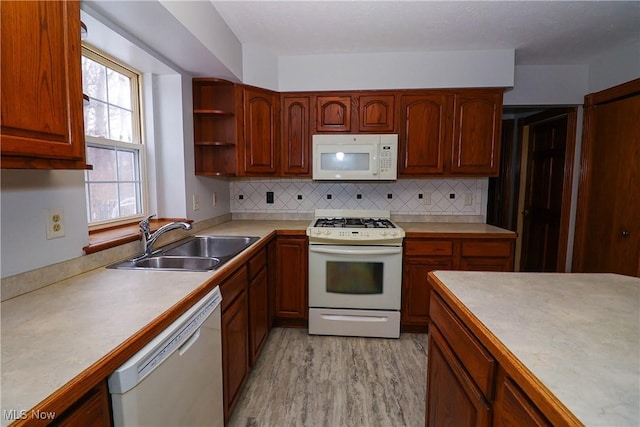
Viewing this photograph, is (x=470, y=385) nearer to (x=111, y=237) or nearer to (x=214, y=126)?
(x=111, y=237)

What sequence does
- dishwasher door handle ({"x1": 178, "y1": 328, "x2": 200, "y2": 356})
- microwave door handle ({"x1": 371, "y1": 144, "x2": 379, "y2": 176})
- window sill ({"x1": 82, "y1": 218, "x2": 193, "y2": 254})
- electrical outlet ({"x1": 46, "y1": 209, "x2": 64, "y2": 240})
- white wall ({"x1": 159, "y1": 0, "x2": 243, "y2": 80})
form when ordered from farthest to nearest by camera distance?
1. microwave door handle ({"x1": 371, "y1": 144, "x2": 379, "y2": 176})
2. white wall ({"x1": 159, "y1": 0, "x2": 243, "y2": 80})
3. window sill ({"x1": 82, "y1": 218, "x2": 193, "y2": 254})
4. electrical outlet ({"x1": 46, "y1": 209, "x2": 64, "y2": 240})
5. dishwasher door handle ({"x1": 178, "y1": 328, "x2": 200, "y2": 356})

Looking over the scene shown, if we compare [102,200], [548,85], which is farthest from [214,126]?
[548,85]

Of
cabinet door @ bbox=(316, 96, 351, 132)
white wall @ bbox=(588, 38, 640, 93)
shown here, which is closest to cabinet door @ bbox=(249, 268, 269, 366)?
cabinet door @ bbox=(316, 96, 351, 132)

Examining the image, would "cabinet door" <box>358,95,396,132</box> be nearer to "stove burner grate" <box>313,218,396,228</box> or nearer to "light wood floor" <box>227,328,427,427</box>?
"stove burner grate" <box>313,218,396,228</box>

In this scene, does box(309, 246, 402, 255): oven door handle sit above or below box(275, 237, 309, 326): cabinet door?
above

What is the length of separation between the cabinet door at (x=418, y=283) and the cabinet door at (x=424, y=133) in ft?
2.61

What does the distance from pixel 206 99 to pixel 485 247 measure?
260cm

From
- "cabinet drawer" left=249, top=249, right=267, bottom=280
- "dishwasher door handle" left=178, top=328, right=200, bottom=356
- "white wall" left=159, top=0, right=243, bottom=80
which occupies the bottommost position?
"dishwasher door handle" left=178, top=328, right=200, bottom=356

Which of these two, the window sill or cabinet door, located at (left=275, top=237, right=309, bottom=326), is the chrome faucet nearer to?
the window sill

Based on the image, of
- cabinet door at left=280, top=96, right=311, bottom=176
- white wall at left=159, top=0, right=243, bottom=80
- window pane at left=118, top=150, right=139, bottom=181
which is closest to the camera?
white wall at left=159, top=0, right=243, bottom=80

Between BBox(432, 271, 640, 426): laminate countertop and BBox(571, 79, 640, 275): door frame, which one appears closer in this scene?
BBox(432, 271, 640, 426): laminate countertop

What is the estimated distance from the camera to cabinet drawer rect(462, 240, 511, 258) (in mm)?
2547

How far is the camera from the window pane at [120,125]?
→ 196cm

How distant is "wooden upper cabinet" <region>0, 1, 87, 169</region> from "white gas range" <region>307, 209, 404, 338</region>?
178 cm
